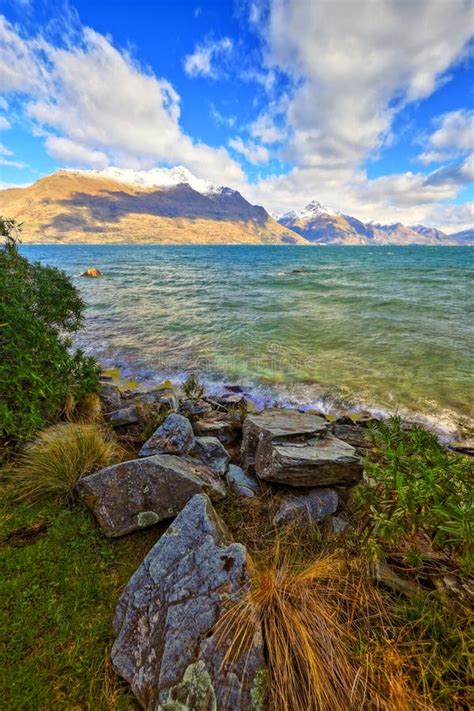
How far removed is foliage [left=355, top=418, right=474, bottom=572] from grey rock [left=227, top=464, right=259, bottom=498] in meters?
1.65

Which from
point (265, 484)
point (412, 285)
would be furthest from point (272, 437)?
point (412, 285)

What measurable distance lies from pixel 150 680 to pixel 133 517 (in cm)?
138

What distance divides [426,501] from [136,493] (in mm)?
2762

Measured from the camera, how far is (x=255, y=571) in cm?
249

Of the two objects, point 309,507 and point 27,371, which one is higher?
point 27,371

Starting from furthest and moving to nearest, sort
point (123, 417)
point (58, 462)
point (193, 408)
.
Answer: point (193, 408) < point (123, 417) < point (58, 462)

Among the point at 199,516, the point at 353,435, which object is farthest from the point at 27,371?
the point at 353,435

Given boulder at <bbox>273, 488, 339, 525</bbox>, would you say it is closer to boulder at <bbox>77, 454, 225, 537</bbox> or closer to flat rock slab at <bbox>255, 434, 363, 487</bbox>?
flat rock slab at <bbox>255, 434, 363, 487</bbox>

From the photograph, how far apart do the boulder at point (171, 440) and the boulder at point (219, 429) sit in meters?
0.91

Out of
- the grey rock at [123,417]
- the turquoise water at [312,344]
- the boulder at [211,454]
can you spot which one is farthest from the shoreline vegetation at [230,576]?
the turquoise water at [312,344]

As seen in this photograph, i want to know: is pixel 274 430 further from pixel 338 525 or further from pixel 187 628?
pixel 187 628

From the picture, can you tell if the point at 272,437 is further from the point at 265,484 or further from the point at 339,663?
the point at 339,663

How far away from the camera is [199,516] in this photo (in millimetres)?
2762

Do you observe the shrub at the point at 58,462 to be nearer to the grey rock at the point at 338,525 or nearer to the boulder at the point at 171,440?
the boulder at the point at 171,440
